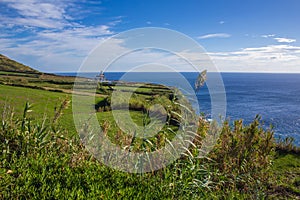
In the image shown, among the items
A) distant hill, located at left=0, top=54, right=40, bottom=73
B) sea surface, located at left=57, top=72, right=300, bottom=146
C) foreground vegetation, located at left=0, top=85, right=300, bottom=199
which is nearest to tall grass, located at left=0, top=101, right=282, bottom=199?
foreground vegetation, located at left=0, top=85, right=300, bottom=199

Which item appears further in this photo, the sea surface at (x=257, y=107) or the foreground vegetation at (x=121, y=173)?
the sea surface at (x=257, y=107)

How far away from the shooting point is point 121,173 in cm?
386

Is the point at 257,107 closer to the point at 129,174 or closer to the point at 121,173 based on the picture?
the point at 129,174

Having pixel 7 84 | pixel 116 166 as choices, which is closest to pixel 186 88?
pixel 116 166

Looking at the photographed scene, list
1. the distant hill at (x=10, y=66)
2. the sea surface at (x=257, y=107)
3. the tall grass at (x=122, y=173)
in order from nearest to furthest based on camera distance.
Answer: the tall grass at (x=122, y=173) < the sea surface at (x=257, y=107) < the distant hill at (x=10, y=66)

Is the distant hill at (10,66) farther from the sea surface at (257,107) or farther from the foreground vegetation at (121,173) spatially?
the foreground vegetation at (121,173)

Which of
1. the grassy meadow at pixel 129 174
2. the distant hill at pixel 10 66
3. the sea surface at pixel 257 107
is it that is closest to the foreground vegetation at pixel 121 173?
the grassy meadow at pixel 129 174

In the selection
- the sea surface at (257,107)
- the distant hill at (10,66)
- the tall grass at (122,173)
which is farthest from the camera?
the distant hill at (10,66)

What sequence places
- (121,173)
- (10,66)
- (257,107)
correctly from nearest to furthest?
(121,173)
(10,66)
(257,107)

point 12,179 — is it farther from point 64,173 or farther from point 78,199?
point 78,199

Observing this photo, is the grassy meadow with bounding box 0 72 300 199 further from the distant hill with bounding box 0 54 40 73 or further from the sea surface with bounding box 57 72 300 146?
the distant hill with bounding box 0 54 40 73

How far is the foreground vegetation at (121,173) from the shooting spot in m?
3.16

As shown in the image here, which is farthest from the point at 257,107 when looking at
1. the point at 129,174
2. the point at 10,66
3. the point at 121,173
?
the point at 121,173

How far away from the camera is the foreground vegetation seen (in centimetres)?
316
